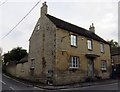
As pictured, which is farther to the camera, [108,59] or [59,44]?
[108,59]

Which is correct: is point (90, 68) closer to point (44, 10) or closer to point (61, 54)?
point (61, 54)

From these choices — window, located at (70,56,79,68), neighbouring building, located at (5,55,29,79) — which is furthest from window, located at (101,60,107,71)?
neighbouring building, located at (5,55,29,79)

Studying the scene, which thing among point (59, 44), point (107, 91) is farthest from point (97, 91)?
point (59, 44)

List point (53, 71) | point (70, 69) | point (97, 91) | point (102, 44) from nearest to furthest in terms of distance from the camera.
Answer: point (97, 91)
point (53, 71)
point (70, 69)
point (102, 44)

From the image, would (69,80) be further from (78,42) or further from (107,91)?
(107,91)

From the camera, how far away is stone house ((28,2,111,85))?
20125mm

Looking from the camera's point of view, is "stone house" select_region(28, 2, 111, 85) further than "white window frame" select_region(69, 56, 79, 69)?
No

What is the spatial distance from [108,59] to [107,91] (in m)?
16.6

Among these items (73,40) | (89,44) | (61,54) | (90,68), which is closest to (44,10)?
(73,40)

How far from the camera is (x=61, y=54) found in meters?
20.3

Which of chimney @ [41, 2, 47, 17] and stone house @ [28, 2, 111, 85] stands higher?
chimney @ [41, 2, 47, 17]

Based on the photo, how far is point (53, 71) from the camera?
19.6 metres

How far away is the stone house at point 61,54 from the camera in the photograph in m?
20.1

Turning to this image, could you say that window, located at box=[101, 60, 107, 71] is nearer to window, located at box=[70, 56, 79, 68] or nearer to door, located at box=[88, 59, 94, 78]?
door, located at box=[88, 59, 94, 78]
